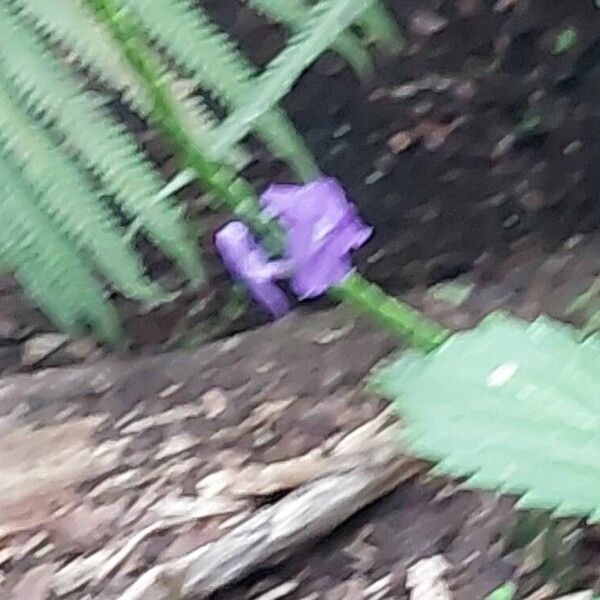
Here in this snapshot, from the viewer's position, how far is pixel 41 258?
A: 704mm

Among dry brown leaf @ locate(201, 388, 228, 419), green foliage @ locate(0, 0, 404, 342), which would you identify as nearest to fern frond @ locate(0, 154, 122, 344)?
green foliage @ locate(0, 0, 404, 342)

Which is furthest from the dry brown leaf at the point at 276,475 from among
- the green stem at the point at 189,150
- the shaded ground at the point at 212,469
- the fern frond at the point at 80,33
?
the fern frond at the point at 80,33

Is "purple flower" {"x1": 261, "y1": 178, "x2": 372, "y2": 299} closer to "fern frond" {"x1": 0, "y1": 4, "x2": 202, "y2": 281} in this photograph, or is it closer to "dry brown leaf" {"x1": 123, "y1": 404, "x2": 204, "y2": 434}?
"fern frond" {"x1": 0, "y1": 4, "x2": 202, "y2": 281}

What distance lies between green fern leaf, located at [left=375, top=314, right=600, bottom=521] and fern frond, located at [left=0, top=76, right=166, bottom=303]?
32 cm

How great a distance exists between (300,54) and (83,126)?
158mm

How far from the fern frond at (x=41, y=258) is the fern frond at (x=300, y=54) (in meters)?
0.13

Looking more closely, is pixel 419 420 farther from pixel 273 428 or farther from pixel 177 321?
pixel 177 321

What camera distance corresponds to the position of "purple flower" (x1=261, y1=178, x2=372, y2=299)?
0.75m

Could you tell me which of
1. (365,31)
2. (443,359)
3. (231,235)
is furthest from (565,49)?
(443,359)

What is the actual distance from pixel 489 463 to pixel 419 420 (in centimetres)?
3

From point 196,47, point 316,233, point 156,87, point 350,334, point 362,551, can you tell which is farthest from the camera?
point 350,334

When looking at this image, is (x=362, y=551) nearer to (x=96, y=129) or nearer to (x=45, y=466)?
(x=45, y=466)

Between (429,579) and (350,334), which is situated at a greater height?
(350,334)

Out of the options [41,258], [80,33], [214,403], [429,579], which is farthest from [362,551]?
[80,33]
